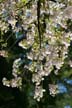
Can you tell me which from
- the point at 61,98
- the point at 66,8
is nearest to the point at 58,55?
the point at 66,8

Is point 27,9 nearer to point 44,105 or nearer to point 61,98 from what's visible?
point 44,105

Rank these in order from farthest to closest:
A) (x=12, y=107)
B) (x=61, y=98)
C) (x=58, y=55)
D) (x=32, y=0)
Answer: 1. (x=61, y=98)
2. (x=12, y=107)
3. (x=58, y=55)
4. (x=32, y=0)

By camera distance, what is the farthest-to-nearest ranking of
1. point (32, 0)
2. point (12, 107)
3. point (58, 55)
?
point (12, 107), point (58, 55), point (32, 0)

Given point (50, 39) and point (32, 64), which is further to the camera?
point (32, 64)

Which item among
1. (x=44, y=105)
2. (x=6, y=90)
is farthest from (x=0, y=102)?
(x=44, y=105)

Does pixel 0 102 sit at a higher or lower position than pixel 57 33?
lower

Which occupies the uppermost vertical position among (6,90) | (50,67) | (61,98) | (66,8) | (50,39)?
(66,8)

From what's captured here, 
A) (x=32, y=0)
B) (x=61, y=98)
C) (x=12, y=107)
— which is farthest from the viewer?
(x=61, y=98)

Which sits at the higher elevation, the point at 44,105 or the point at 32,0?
the point at 32,0

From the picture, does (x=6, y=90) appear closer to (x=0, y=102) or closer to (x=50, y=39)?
(x=0, y=102)
